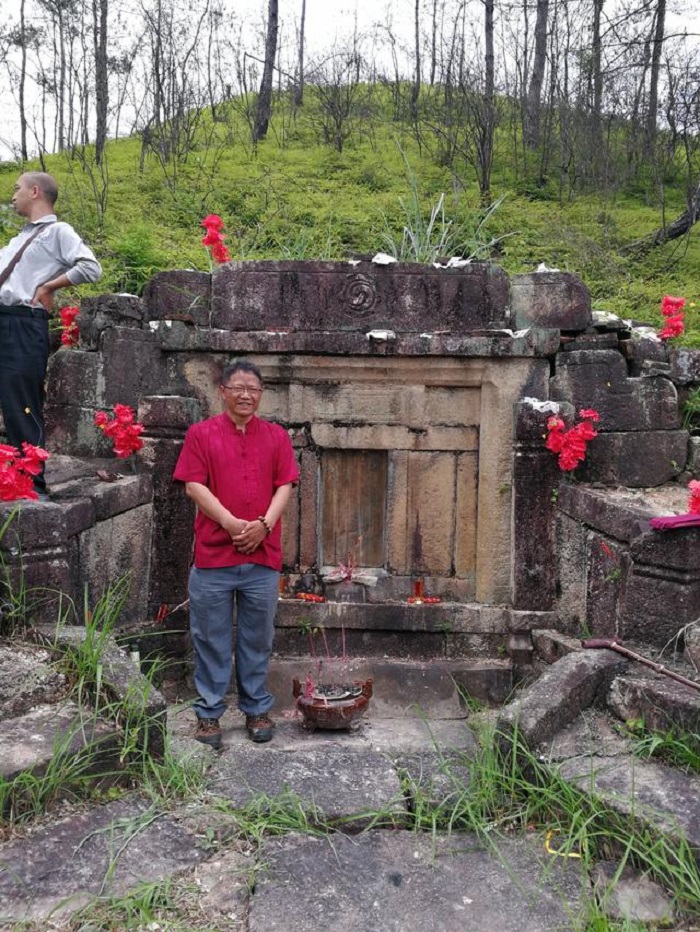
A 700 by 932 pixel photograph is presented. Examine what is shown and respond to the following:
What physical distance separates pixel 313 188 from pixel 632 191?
4504mm

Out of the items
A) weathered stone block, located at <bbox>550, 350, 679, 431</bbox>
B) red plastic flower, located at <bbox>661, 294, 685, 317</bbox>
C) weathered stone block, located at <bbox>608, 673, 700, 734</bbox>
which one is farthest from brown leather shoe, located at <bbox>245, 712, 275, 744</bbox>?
red plastic flower, located at <bbox>661, 294, 685, 317</bbox>

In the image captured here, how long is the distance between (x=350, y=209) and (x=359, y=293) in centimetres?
428

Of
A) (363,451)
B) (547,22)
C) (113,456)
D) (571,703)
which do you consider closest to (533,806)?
(571,703)

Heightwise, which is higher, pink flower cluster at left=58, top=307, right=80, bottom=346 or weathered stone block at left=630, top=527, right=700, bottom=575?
pink flower cluster at left=58, top=307, right=80, bottom=346

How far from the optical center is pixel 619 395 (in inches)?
184

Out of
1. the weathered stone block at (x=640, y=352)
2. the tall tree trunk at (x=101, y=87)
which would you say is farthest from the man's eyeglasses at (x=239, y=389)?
the tall tree trunk at (x=101, y=87)

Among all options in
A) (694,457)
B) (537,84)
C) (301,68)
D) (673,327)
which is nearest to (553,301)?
(673,327)

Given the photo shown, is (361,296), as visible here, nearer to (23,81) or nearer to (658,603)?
(658,603)

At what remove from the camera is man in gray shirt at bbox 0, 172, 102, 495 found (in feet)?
13.4

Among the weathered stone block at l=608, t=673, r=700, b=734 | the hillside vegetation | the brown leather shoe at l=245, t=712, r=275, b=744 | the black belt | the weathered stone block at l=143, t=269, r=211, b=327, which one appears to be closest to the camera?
the weathered stone block at l=608, t=673, r=700, b=734

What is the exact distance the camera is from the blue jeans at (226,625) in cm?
368

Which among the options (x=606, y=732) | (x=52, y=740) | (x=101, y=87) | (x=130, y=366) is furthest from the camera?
(x=101, y=87)

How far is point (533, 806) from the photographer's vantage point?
294 cm

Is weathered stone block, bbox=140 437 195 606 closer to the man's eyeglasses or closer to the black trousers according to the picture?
the black trousers
